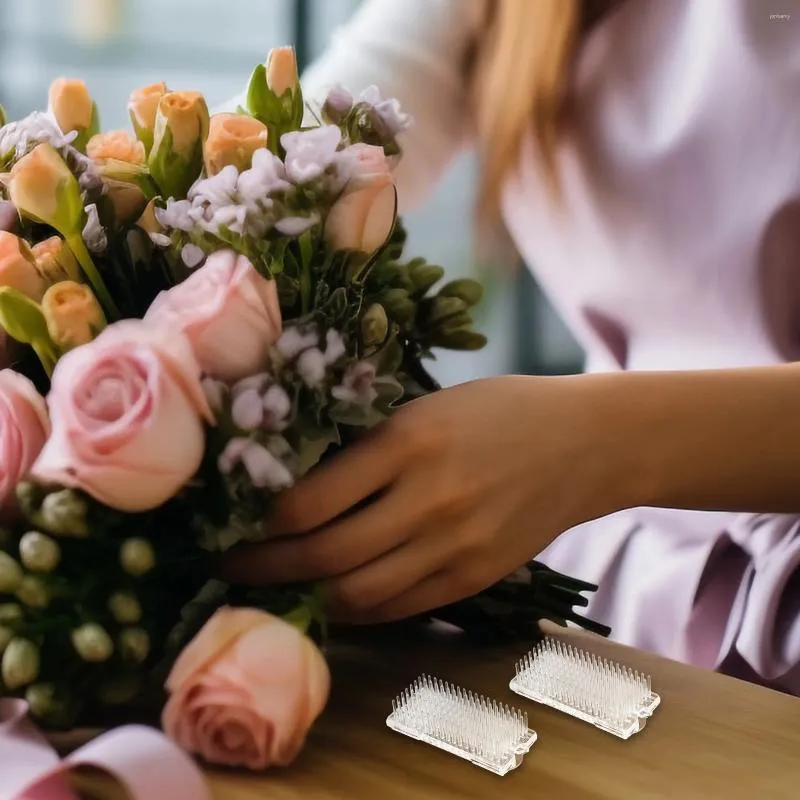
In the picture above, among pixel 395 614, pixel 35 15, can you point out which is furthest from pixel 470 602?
pixel 35 15

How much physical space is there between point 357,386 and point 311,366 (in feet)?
0.07

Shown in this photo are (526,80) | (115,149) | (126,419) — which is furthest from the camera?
(526,80)

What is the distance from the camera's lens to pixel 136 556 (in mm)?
312

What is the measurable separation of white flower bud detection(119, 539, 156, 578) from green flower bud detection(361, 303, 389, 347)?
4.0 inches

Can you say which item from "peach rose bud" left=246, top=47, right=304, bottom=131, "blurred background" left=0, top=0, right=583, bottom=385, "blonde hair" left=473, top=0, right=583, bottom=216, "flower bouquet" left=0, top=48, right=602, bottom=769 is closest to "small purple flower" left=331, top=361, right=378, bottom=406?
"flower bouquet" left=0, top=48, right=602, bottom=769

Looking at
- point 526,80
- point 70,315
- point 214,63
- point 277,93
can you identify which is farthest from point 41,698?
point 214,63

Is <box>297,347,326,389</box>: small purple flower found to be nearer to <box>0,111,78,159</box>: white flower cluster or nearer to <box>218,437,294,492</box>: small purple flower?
<box>218,437,294,492</box>: small purple flower

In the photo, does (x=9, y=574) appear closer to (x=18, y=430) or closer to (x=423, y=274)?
(x=18, y=430)

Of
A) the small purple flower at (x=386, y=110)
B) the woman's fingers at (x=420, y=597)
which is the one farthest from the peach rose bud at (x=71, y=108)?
the woman's fingers at (x=420, y=597)

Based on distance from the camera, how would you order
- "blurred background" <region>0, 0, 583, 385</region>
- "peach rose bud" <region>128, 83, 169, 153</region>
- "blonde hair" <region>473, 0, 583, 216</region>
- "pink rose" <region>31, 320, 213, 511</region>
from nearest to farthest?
1. "pink rose" <region>31, 320, 213, 511</region>
2. "peach rose bud" <region>128, 83, 169, 153</region>
3. "blonde hair" <region>473, 0, 583, 216</region>
4. "blurred background" <region>0, 0, 583, 385</region>

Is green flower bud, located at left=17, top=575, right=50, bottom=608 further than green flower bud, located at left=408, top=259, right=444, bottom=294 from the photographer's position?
No

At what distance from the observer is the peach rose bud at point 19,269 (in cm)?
34

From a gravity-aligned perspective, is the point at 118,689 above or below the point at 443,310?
below

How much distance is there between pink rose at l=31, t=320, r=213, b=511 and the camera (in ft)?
0.96
